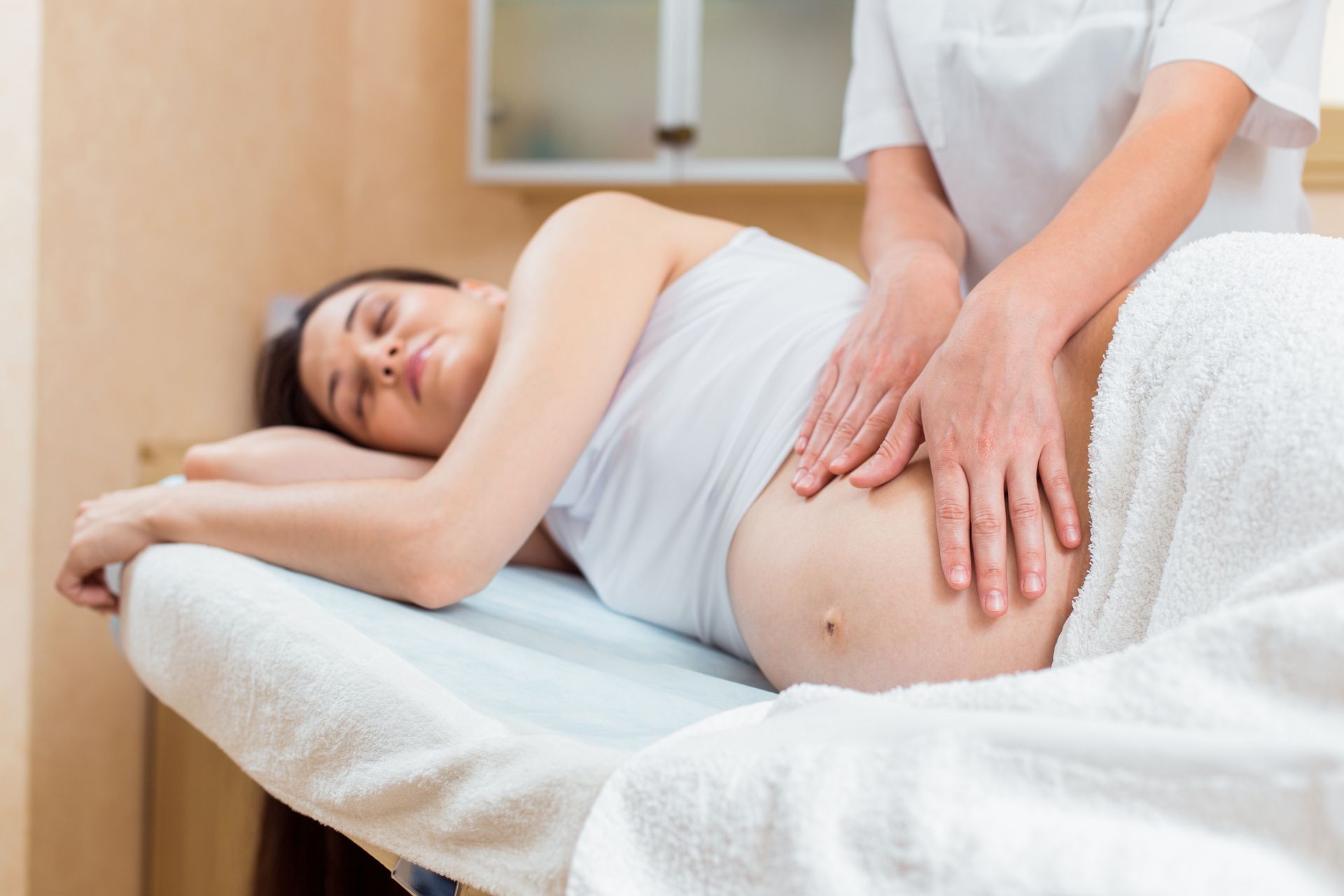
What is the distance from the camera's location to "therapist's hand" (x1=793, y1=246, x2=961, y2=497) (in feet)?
2.92

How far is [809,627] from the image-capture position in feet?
2.72

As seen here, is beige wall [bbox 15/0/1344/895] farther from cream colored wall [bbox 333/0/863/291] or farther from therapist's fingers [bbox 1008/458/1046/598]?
therapist's fingers [bbox 1008/458/1046/598]

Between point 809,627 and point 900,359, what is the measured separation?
248 mm

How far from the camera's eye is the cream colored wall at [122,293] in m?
1.71

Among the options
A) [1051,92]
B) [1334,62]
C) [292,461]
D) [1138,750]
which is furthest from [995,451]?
[1334,62]

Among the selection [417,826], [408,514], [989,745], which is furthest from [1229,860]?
[408,514]

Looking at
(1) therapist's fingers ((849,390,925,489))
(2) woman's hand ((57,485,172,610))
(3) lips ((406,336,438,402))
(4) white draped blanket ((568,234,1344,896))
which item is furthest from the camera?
(3) lips ((406,336,438,402))

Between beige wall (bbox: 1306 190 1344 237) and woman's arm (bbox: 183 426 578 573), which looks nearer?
woman's arm (bbox: 183 426 578 573)

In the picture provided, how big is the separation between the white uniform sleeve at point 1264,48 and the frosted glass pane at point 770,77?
1254 millimetres

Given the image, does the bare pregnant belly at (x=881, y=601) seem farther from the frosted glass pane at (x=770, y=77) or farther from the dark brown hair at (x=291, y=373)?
the frosted glass pane at (x=770, y=77)

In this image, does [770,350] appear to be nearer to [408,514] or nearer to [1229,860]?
[408,514]

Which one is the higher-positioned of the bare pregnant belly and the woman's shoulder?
the woman's shoulder

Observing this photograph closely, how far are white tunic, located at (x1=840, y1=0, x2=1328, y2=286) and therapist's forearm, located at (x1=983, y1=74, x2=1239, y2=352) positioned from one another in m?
0.10

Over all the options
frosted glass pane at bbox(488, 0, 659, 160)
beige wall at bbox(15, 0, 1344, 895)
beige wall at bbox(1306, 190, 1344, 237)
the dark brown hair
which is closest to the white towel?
the dark brown hair
